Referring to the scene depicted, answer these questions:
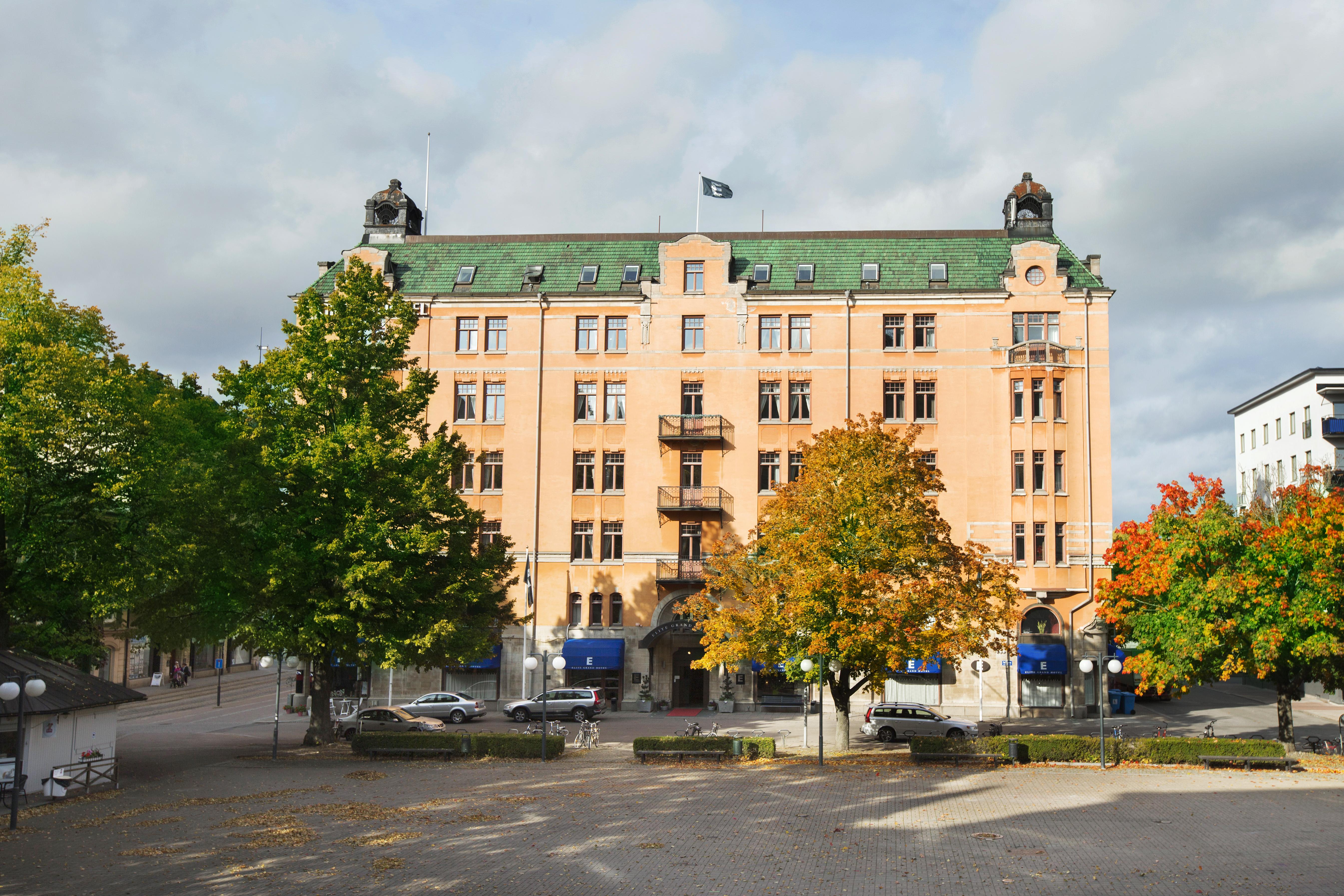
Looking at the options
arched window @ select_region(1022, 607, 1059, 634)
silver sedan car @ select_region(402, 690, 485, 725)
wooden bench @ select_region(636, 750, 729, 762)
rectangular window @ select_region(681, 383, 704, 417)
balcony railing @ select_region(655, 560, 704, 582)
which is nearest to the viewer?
wooden bench @ select_region(636, 750, 729, 762)

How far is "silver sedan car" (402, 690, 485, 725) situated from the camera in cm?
4244

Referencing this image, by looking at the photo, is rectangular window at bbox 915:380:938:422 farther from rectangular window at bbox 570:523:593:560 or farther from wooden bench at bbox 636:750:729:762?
wooden bench at bbox 636:750:729:762

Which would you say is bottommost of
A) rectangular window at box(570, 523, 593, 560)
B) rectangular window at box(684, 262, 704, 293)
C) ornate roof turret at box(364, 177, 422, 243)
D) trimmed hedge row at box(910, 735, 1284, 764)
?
trimmed hedge row at box(910, 735, 1284, 764)

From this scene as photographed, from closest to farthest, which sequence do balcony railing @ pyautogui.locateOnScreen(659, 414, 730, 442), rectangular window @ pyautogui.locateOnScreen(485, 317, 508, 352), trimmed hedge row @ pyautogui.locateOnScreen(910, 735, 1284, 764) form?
trimmed hedge row @ pyautogui.locateOnScreen(910, 735, 1284, 764) → balcony railing @ pyautogui.locateOnScreen(659, 414, 730, 442) → rectangular window @ pyautogui.locateOnScreen(485, 317, 508, 352)

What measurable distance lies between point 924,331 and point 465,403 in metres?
22.5

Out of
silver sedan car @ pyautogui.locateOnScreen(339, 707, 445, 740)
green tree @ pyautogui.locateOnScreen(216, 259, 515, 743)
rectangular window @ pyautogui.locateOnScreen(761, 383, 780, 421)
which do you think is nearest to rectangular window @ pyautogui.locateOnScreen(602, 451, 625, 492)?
rectangular window @ pyautogui.locateOnScreen(761, 383, 780, 421)

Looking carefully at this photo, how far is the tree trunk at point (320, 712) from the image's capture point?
33906mm

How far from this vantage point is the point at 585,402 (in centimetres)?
4912

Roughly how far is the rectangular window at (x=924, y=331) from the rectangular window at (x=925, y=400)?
1.79m

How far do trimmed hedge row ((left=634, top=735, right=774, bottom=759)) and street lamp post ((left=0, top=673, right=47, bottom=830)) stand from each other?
50.9 ft

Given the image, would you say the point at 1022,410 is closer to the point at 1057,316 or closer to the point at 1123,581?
the point at 1057,316

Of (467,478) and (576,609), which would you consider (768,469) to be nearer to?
(576,609)

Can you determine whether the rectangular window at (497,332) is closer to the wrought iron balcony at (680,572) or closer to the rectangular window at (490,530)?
the rectangular window at (490,530)

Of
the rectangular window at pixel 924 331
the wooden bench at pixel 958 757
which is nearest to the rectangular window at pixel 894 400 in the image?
the rectangular window at pixel 924 331
